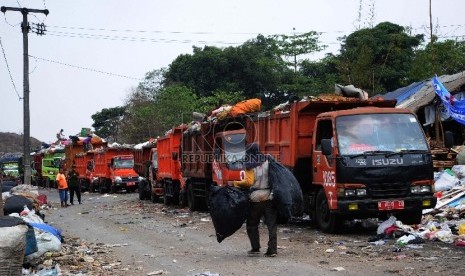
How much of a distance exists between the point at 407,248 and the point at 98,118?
5775 cm

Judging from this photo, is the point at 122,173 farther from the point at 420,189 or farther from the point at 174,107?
the point at 420,189

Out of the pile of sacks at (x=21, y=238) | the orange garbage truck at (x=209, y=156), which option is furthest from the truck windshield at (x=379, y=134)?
the pile of sacks at (x=21, y=238)

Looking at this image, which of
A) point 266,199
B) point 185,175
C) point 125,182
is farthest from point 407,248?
point 125,182

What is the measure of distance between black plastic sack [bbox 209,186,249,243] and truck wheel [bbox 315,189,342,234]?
3220 mm

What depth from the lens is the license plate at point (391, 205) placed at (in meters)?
12.0

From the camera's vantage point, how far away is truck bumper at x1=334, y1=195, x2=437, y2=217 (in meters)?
11.9

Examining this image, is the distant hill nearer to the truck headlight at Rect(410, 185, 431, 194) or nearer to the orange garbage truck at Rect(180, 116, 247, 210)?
the orange garbage truck at Rect(180, 116, 247, 210)

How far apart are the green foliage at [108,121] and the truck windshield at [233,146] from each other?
46.5 metres

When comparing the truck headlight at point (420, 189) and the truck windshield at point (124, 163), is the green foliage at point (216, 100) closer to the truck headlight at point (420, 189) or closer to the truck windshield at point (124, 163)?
the truck windshield at point (124, 163)

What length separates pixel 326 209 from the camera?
508 inches

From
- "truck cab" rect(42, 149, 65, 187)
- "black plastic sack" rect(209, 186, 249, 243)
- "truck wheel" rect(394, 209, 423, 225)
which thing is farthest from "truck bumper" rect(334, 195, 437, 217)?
"truck cab" rect(42, 149, 65, 187)

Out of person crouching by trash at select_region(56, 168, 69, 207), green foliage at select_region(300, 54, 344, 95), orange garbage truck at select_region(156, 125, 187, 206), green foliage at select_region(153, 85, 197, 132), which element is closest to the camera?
orange garbage truck at select_region(156, 125, 187, 206)

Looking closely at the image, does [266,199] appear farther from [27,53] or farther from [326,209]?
A: [27,53]

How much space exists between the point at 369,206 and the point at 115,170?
26.5 metres
